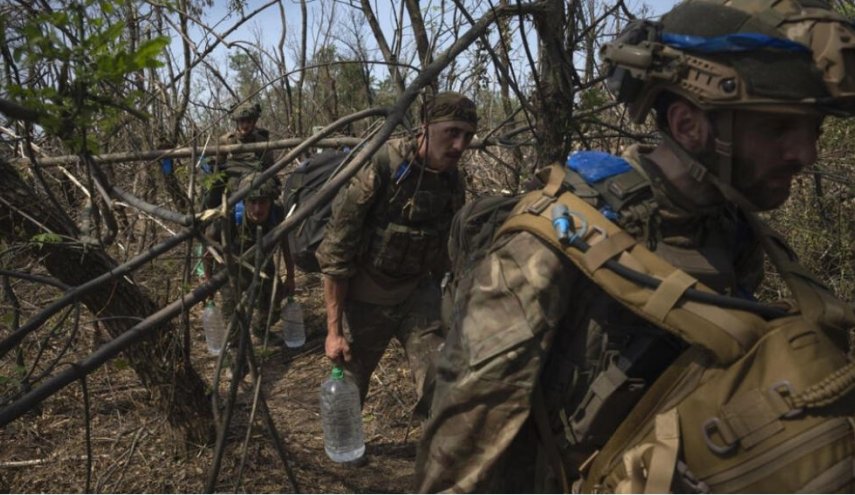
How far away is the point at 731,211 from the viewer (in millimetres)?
1672

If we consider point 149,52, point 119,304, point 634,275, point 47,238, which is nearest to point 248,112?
point 119,304

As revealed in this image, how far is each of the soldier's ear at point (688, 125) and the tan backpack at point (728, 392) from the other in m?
0.29

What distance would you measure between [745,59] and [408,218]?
2.29 m

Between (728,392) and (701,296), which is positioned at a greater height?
(701,296)

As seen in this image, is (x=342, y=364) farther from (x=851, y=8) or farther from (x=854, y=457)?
(x=851, y=8)

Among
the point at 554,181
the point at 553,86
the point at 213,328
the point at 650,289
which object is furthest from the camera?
the point at 213,328

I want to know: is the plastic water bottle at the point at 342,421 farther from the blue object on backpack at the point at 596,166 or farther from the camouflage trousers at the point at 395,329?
the blue object on backpack at the point at 596,166

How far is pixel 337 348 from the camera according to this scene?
3691 millimetres

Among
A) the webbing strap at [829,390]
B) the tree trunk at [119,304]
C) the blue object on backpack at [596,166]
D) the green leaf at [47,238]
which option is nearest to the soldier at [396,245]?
the tree trunk at [119,304]

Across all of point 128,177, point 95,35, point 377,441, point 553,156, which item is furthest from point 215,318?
point 95,35

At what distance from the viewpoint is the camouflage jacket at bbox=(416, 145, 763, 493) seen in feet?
4.61

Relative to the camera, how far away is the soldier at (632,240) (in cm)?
136

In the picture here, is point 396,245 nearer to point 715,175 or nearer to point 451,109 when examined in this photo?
point 451,109

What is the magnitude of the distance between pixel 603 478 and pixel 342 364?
100 inches
